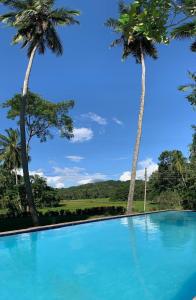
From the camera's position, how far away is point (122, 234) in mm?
18875

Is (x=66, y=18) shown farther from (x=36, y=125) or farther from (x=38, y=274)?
(x=38, y=274)

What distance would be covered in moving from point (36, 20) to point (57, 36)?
1765 mm

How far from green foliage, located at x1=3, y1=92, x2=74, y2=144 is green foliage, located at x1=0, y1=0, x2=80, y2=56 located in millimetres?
6719

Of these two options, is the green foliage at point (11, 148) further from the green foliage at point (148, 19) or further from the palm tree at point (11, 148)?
the green foliage at point (148, 19)

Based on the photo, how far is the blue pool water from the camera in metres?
8.39

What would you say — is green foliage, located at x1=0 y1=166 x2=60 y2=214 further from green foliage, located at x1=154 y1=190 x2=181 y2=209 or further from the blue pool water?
green foliage, located at x1=154 y1=190 x2=181 y2=209

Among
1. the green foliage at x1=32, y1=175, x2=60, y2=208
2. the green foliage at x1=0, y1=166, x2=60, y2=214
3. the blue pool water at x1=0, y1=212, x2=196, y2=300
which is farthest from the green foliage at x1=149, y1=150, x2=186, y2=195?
the blue pool water at x1=0, y1=212, x2=196, y2=300

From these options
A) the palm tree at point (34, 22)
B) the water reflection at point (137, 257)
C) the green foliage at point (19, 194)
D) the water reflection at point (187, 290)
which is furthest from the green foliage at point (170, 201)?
the water reflection at point (187, 290)

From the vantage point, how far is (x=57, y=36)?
22.5 m

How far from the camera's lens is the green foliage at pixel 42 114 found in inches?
1123

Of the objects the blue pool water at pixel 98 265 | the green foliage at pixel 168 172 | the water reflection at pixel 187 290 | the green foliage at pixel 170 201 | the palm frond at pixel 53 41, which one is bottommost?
the water reflection at pixel 187 290

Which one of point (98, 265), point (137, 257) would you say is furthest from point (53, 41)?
point (98, 265)

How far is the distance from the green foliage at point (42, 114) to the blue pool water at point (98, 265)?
12.3m

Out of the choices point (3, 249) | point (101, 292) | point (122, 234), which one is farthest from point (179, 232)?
point (101, 292)
